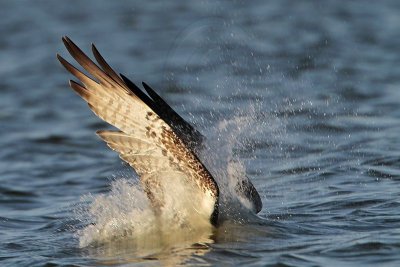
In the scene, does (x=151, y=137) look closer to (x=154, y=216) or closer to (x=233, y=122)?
(x=154, y=216)

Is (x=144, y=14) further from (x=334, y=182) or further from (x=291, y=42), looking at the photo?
(x=334, y=182)

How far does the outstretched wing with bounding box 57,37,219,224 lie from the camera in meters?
6.76

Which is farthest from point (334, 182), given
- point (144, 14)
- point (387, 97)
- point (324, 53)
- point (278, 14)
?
point (144, 14)

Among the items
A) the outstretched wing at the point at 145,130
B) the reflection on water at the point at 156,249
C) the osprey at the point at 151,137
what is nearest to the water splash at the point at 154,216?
A: the reflection on water at the point at 156,249

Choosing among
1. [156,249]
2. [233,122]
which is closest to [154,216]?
[156,249]

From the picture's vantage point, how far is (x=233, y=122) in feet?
27.7

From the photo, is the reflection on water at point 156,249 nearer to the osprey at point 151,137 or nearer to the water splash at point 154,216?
the water splash at point 154,216

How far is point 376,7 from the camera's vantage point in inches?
651

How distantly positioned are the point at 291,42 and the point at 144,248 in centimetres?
815

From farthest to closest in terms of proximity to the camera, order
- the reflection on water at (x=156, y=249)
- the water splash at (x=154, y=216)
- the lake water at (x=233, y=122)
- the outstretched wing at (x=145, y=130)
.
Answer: the water splash at (x=154, y=216), the lake water at (x=233, y=122), the reflection on water at (x=156, y=249), the outstretched wing at (x=145, y=130)

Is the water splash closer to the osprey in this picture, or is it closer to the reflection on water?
the reflection on water

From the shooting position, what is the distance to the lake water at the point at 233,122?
23.7 ft

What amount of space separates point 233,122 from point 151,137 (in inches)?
63.0

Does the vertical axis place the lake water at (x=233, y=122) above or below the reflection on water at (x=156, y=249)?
above
